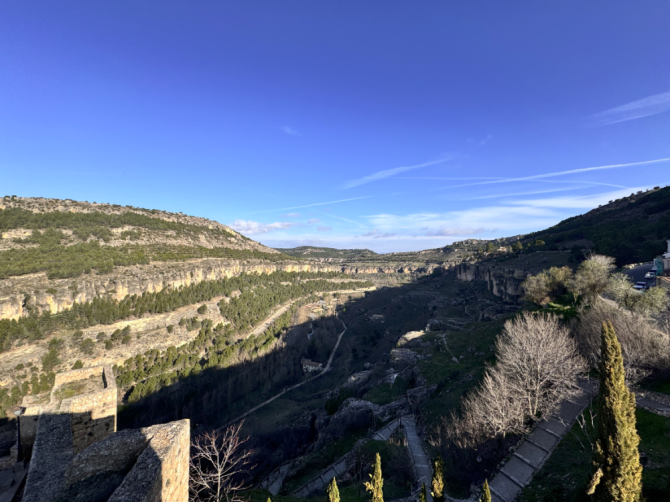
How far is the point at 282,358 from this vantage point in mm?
54969

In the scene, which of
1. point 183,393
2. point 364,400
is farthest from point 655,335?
point 183,393

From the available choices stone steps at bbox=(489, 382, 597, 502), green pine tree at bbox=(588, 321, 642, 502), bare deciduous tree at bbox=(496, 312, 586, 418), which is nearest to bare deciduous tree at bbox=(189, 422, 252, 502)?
stone steps at bbox=(489, 382, 597, 502)

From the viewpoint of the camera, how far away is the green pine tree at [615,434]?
7445 mm

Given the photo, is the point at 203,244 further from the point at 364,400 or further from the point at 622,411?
the point at 622,411

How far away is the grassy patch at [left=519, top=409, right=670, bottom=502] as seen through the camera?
9492mm

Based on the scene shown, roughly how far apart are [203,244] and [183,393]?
61.8 m

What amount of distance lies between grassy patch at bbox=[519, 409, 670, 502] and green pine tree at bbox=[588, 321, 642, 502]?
212 centimetres

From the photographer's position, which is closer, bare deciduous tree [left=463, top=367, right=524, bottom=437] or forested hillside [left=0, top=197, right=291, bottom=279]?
bare deciduous tree [left=463, top=367, right=524, bottom=437]

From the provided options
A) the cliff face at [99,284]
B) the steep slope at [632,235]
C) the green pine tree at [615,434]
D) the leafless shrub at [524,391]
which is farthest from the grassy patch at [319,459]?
the steep slope at [632,235]

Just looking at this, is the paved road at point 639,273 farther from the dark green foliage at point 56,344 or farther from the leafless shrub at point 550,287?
the dark green foliage at point 56,344

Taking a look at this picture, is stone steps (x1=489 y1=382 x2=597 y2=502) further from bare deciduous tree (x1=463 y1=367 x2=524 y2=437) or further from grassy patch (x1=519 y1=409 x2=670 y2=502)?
bare deciduous tree (x1=463 y1=367 x2=524 y2=437)

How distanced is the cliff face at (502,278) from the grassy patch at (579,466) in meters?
39.0

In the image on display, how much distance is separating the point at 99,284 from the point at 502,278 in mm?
71784

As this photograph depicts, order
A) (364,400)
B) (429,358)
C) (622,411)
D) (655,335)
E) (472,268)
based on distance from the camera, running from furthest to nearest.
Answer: (472,268) < (429,358) < (364,400) < (655,335) < (622,411)
